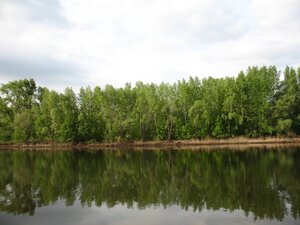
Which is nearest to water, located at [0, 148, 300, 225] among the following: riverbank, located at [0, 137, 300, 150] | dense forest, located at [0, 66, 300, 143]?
riverbank, located at [0, 137, 300, 150]

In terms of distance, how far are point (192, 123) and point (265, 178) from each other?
5698cm

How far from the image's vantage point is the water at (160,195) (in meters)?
18.8

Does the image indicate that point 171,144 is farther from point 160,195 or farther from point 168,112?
point 160,195

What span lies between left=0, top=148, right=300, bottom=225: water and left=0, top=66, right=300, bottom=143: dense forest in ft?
147

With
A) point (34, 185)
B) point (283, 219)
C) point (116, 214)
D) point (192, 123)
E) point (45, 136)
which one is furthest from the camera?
point (45, 136)

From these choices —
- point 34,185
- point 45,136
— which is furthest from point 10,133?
point 34,185

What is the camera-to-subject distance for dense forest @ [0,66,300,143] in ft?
266

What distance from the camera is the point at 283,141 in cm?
7212

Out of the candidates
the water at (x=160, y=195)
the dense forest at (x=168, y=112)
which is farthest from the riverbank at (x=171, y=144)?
the water at (x=160, y=195)

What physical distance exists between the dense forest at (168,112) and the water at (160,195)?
4466 centimetres

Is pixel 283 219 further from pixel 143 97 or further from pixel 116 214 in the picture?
pixel 143 97

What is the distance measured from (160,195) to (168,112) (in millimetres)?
65390

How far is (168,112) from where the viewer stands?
89500 mm

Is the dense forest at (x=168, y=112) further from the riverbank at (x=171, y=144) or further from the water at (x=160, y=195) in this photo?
the water at (x=160, y=195)
